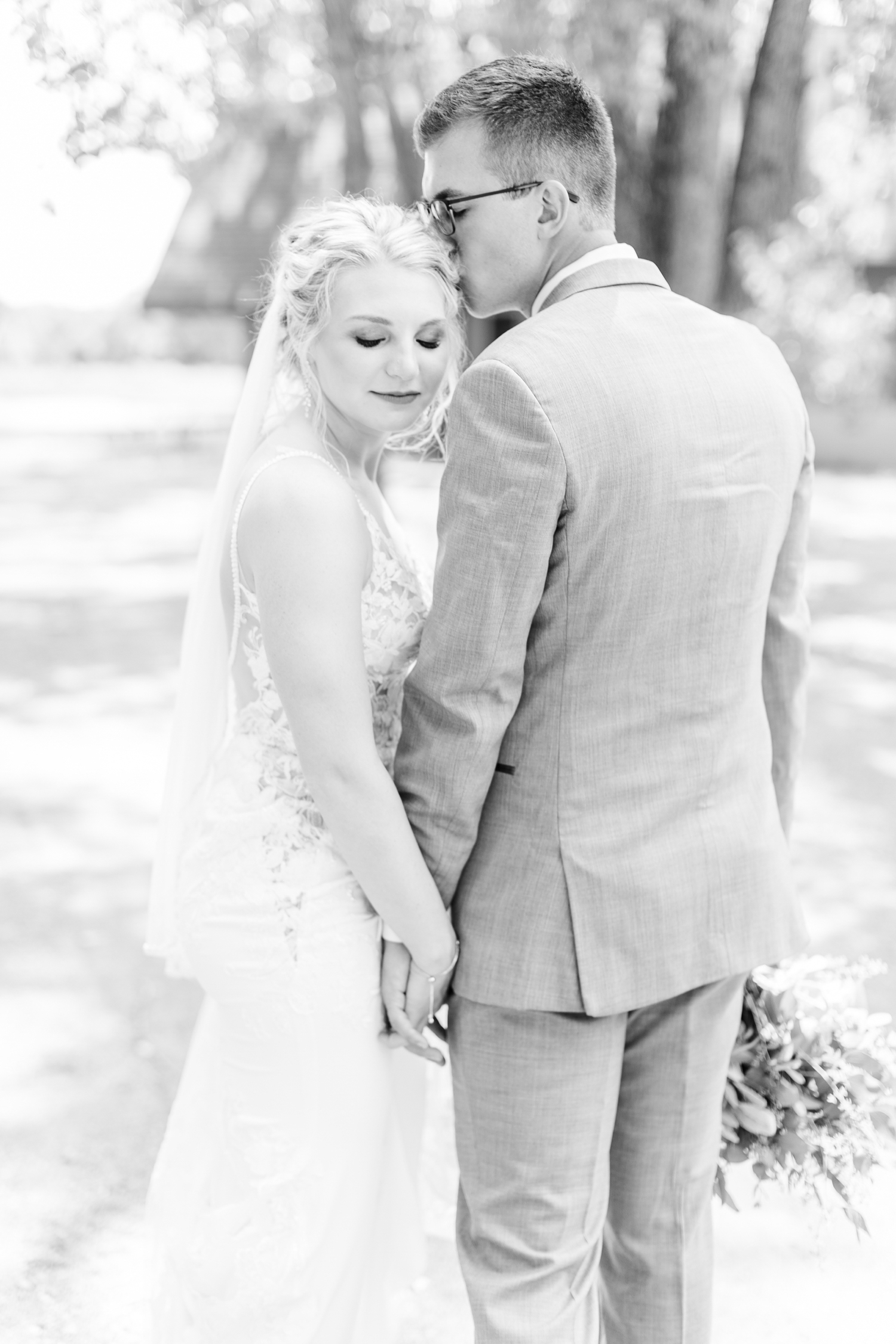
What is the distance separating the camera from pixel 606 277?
1.88 meters

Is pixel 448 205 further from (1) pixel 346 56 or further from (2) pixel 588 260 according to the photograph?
(1) pixel 346 56

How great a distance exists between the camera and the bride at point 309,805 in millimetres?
1931

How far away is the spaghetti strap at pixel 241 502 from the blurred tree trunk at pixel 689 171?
26.0 ft

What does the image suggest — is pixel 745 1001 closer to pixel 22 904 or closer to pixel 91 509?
pixel 22 904

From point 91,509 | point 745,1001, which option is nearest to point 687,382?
point 745,1001

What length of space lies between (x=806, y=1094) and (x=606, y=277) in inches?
59.2

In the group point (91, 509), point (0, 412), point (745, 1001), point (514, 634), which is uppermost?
point (514, 634)

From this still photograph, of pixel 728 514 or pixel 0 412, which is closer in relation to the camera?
pixel 728 514

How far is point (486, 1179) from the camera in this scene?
196cm

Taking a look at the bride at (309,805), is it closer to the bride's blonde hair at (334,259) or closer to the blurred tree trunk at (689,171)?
the bride's blonde hair at (334,259)

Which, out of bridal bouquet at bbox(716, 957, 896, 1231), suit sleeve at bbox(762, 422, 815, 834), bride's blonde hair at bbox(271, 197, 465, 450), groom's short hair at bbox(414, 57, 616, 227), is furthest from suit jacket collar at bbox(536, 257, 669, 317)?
bridal bouquet at bbox(716, 957, 896, 1231)

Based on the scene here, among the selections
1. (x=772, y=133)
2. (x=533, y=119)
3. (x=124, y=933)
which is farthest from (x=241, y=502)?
(x=772, y=133)

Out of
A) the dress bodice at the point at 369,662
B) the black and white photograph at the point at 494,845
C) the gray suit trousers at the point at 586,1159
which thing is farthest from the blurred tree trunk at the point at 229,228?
the gray suit trousers at the point at 586,1159

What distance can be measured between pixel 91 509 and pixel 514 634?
14196 mm
